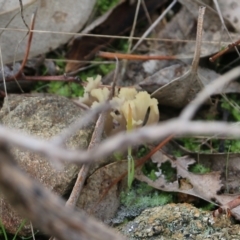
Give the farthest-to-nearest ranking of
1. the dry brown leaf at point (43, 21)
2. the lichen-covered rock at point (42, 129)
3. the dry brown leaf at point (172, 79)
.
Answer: the dry brown leaf at point (43, 21)
the dry brown leaf at point (172, 79)
the lichen-covered rock at point (42, 129)

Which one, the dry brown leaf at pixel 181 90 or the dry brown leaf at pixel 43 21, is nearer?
the dry brown leaf at pixel 181 90

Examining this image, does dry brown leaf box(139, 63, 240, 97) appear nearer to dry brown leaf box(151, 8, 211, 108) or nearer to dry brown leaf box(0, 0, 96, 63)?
dry brown leaf box(151, 8, 211, 108)

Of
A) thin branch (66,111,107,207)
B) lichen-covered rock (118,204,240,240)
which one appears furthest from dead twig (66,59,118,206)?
lichen-covered rock (118,204,240,240)

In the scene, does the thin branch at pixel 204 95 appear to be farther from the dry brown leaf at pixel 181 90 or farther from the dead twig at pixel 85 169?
the dry brown leaf at pixel 181 90

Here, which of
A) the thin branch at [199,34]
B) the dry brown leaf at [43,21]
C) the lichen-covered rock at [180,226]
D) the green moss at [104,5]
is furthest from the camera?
the green moss at [104,5]

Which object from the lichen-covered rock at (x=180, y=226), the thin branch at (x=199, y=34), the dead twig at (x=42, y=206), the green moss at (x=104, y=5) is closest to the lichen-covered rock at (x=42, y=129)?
the lichen-covered rock at (x=180, y=226)

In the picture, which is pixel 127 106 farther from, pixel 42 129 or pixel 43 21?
pixel 43 21
